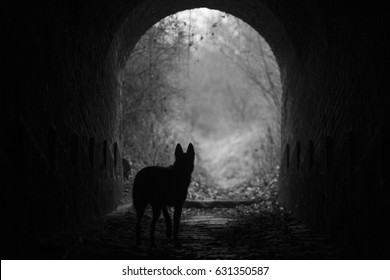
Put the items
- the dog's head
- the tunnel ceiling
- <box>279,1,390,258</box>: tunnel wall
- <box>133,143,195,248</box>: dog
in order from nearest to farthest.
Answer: <box>279,1,390,258</box>: tunnel wall → <box>133,143,195,248</box>: dog → the dog's head → the tunnel ceiling

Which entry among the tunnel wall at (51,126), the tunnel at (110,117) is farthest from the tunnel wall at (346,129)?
the tunnel wall at (51,126)

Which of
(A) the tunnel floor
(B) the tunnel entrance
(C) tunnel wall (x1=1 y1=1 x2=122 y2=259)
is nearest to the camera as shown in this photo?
(C) tunnel wall (x1=1 y1=1 x2=122 y2=259)

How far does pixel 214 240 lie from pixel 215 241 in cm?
17

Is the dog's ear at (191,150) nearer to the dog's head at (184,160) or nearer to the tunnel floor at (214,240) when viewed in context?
the dog's head at (184,160)

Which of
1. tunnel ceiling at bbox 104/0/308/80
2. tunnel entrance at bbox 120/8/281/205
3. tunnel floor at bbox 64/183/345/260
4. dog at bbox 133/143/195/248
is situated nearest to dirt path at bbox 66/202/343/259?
tunnel floor at bbox 64/183/345/260

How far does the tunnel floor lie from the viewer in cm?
600

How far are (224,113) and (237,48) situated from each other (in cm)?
2840

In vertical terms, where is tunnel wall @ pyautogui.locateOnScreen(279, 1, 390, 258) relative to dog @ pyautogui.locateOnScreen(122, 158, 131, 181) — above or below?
above

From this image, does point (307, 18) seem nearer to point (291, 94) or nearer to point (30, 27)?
point (291, 94)

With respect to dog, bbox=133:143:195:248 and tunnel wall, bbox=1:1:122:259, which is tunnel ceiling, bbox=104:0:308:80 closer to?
tunnel wall, bbox=1:1:122:259

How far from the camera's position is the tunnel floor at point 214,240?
19.7ft

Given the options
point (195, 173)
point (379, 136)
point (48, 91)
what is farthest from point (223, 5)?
point (195, 173)

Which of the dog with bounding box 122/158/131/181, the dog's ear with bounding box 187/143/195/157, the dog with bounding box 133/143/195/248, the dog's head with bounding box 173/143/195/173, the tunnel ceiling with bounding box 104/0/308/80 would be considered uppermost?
the tunnel ceiling with bounding box 104/0/308/80

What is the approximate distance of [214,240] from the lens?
770cm
